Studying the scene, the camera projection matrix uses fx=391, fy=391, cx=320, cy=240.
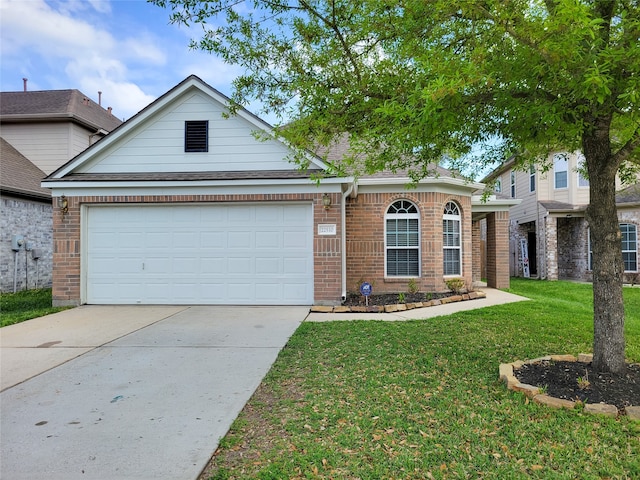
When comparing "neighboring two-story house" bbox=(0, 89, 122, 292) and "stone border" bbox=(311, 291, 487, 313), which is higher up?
"neighboring two-story house" bbox=(0, 89, 122, 292)

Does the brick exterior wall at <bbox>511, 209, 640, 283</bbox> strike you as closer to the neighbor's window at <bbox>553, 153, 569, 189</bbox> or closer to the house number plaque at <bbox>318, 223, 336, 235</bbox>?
the neighbor's window at <bbox>553, 153, 569, 189</bbox>

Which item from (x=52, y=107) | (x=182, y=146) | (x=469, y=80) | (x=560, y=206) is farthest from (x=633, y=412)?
(x=52, y=107)

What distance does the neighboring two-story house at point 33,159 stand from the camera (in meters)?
12.0

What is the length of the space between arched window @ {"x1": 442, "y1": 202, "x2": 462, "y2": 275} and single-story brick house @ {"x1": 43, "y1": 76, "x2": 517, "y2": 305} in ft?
11.1

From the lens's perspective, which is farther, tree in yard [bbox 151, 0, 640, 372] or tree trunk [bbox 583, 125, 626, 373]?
tree trunk [bbox 583, 125, 626, 373]

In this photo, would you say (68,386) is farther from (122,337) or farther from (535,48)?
(535,48)

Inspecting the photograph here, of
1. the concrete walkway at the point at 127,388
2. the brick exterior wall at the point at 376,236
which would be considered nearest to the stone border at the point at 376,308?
the concrete walkway at the point at 127,388

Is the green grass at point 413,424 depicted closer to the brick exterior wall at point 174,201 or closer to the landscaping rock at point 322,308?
the landscaping rock at point 322,308

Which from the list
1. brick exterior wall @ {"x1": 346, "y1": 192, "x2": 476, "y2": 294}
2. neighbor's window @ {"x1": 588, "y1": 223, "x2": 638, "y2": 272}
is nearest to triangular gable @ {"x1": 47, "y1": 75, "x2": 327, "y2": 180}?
brick exterior wall @ {"x1": 346, "y1": 192, "x2": 476, "y2": 294}

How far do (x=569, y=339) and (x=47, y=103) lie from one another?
62.0 ft

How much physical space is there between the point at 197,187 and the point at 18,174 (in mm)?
8242

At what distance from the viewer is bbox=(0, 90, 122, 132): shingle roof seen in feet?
48.2

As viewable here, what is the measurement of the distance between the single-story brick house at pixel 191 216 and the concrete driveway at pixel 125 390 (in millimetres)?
1738

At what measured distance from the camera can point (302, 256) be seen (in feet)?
29.7
